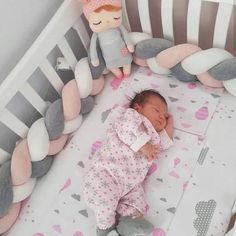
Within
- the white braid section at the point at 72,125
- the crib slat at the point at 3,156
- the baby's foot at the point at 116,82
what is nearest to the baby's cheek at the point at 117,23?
the baby's foot at the point at 116,82

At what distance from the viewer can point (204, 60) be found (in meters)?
1.29

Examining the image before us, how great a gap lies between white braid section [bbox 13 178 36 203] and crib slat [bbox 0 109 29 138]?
0.50 feet

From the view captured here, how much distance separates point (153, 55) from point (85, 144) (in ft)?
1.24

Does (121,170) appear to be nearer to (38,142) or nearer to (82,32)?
(38,142)

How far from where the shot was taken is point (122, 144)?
1.22 metres

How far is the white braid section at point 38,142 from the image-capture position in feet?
4.07

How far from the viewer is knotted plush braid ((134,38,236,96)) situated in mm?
1271

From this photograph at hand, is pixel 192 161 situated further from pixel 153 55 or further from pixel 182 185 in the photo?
pixel 153 55

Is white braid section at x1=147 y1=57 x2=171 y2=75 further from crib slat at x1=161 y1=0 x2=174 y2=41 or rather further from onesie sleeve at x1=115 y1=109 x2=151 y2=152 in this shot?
onesie sleeve at x1=115 y1=109 x2=151 y2=152

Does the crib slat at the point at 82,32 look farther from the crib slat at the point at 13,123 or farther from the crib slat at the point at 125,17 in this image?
the crib slat at the point at 13,123

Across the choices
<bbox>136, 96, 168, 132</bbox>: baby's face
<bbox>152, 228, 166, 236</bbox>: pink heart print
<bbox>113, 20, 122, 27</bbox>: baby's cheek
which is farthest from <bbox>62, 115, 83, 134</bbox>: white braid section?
<bbox>152, 228, 166, 236</bbox>: pink heart print

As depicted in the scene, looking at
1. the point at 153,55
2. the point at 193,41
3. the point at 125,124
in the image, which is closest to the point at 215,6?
the point at 193,41

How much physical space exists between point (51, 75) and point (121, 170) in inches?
15.8

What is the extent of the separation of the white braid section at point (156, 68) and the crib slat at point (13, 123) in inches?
18.6
